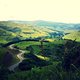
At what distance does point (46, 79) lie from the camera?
114562 millimetres

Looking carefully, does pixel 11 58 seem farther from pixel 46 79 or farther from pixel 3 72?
pixel 46 79

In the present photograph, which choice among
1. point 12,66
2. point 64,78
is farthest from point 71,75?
point 12,66

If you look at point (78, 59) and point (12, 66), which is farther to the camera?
point (12, 66)

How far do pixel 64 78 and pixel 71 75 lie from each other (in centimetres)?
634

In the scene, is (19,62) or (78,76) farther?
(19,62)

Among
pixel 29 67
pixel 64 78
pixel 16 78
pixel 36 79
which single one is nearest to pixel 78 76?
pixel 64 78

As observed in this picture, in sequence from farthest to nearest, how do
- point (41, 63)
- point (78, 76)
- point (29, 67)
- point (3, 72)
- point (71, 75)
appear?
point (41, 63) → point (29, 67) → point (3, 72) → point (71, 75) → point (78, 76)

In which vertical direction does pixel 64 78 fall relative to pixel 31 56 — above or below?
above

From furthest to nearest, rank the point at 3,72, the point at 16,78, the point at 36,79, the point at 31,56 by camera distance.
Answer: the point at 31,56
the point at 3,72
the point at 16,78
the point at 36,79

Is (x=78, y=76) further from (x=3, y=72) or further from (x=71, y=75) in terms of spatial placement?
(x=3, y=72)

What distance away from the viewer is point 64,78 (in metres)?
106

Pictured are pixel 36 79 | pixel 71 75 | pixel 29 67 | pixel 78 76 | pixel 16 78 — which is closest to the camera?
pixel 78 76

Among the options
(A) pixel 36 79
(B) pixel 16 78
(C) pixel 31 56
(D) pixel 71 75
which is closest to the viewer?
(D) pixel 71 75

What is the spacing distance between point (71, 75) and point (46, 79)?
40.0ft
